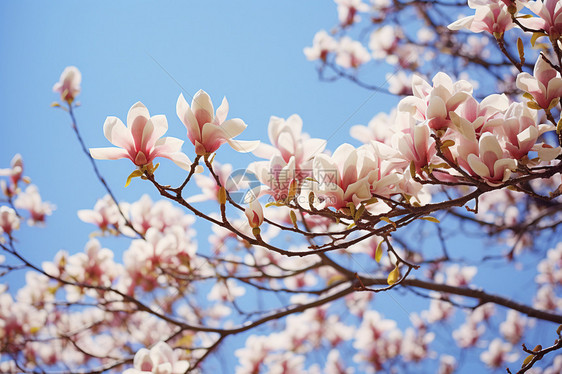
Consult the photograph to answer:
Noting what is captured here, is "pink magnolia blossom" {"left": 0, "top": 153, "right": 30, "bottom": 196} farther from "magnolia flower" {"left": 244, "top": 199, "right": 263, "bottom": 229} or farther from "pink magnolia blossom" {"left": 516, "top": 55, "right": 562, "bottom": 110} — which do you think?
"pink magnolia blossom" {"left": 516, "top": 55, "right": 562, "bottom": 110}

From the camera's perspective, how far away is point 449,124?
0.77 m

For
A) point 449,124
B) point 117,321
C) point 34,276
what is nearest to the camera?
point 449,124

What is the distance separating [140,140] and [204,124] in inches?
5.1

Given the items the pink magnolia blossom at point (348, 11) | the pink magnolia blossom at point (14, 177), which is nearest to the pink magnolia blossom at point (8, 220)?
the pink magnolia blossom at point (14, 177)

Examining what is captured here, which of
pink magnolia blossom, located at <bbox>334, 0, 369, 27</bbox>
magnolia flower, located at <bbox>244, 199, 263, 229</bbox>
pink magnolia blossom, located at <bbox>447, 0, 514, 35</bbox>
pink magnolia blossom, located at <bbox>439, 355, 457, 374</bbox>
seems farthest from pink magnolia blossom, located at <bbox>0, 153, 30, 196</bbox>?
pink magnolia blossom, located at <bbox>439, 355, 457, 374</bbox>

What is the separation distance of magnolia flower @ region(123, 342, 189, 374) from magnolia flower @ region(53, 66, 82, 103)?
3.70 ft

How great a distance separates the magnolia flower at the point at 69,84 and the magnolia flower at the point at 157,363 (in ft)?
3.70

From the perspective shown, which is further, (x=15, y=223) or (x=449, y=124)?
(x=15, y=223)

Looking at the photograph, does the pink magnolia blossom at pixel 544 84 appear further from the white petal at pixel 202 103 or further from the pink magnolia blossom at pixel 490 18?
the white petal at pixel 202 103

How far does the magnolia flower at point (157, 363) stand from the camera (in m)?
1.13

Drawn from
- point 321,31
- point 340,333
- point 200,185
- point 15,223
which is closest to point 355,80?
point 321,31

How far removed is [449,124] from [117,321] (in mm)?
3247

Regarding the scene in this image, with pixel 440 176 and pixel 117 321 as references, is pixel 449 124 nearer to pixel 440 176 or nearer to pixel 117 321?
pixel 440 176

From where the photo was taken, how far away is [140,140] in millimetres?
799
